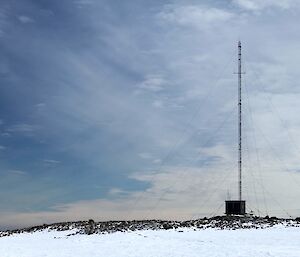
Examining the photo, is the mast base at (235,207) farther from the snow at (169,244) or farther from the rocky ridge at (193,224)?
the snow at (169,244)

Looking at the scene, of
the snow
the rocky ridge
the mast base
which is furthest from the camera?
the mast base

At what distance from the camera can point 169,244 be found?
101 feet

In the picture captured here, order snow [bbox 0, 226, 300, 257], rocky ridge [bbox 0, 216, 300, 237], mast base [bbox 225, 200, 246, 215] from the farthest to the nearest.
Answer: mast base [bbox 225, 200, 246, 215]
rocky ridge [bbox 0, 216, 300, 237]
snow [bbox 0, 226, 300, 257]

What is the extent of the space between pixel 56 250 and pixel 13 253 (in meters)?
2.95

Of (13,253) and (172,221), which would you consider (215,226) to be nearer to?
(172,221)

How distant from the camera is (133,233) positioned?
3738 cm

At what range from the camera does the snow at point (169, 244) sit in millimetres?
27266

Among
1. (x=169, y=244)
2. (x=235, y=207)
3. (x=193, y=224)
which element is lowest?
(x=169, y=244)

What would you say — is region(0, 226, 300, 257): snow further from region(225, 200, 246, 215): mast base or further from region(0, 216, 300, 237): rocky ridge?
region(225, 200, 246, 215): mast base

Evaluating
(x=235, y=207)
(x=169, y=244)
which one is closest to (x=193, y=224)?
(x=235, y=207)

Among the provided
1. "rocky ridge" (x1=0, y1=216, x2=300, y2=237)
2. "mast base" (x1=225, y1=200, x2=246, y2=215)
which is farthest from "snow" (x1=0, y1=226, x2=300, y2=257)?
"mast base" (x1=225, y1=200, x2=246, y2=215)

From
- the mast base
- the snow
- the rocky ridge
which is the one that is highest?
the mast base

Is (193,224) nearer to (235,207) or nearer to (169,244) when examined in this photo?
(235,207)

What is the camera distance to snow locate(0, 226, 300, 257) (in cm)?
2727
